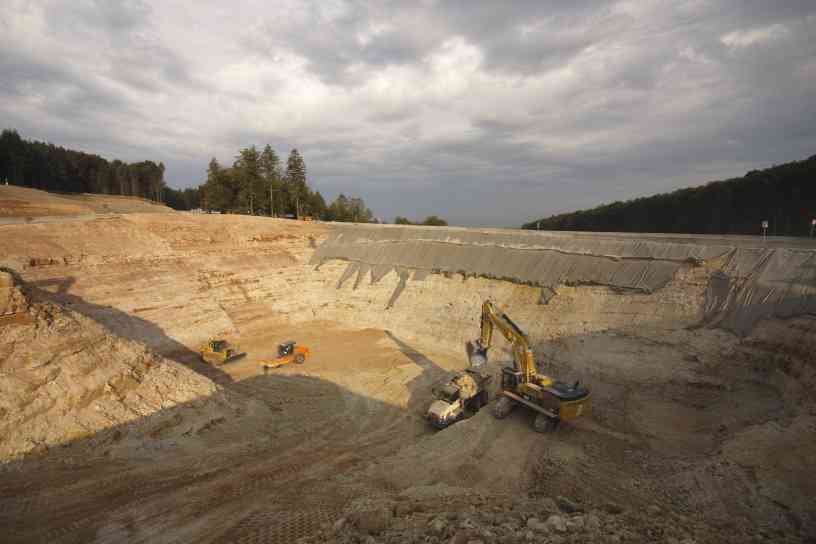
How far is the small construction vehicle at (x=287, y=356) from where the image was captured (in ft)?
60.0

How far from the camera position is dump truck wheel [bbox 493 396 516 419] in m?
12.8

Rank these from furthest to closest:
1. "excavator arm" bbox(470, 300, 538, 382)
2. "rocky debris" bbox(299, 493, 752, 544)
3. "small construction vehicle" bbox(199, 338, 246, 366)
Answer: "small construction vehicle" bbox(199, 338, 246, 366), "excavator arm" bbox(470, 300, 538, 382), "rocky debris" bbox(299, 493, 752, 544)

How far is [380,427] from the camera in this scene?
13500mm

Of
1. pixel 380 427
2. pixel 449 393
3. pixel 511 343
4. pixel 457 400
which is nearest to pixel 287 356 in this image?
pixel 380 427

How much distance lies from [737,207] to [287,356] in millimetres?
42492

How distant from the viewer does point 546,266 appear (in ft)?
71.5

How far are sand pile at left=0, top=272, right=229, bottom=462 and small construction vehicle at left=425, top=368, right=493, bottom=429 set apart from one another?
268 inches

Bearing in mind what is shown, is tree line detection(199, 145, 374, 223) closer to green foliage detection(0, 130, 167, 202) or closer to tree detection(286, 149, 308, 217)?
tree detection(286, 149, 308, 217)

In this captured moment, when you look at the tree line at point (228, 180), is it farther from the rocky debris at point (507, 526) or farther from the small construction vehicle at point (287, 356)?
the rocky debris at point (507, 526)

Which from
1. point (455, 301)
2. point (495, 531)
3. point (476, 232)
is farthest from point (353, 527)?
point (476, 232)

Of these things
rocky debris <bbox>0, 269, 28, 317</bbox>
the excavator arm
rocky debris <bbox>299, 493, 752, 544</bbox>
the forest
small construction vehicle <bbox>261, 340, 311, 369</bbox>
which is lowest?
small construction vehicle <bbox>261, 340, 311, 369</bbox>

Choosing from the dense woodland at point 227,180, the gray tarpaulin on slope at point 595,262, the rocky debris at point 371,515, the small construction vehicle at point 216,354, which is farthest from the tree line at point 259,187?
the rocky debris at point 371,515

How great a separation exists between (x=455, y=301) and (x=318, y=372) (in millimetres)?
9210

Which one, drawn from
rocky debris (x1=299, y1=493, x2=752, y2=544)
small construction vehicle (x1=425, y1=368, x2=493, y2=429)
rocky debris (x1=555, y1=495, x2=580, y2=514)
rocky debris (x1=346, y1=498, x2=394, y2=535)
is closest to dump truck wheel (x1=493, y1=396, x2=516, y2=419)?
small construction vehicle (x1=425, y1=368, x2=493, y2=429)
